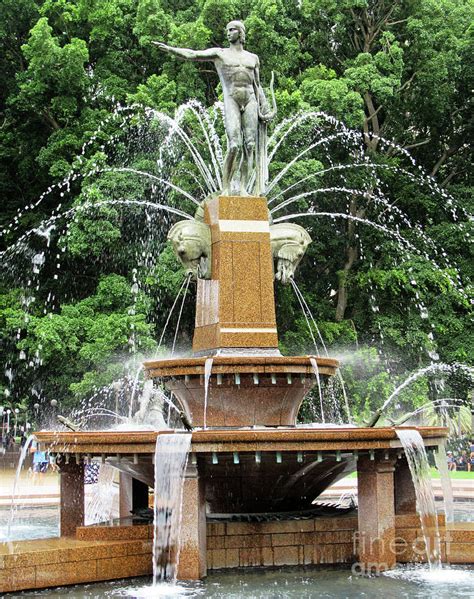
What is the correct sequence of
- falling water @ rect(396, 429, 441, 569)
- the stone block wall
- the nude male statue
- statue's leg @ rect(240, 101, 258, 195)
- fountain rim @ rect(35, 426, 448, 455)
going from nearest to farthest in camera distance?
fountain rim @ rect(35, 426, 448, 455) < falling water @ rect(396, 429, 441, 569) < the stone block wall < the nude male statue < statue's leg @ rect(240, 101, 258, 195)

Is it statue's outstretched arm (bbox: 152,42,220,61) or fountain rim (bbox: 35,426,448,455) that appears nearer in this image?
fountain rim (bbox: 35,426,448,455)

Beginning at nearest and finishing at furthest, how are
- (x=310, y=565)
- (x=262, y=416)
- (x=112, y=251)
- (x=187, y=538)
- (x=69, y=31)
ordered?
1. (x=187, y=538)
2. (x=310, y=565)
3. (x=262, y=416)
4. (x=112, y=251)
5. (x=69, y=31)

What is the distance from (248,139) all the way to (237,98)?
562 millimetres

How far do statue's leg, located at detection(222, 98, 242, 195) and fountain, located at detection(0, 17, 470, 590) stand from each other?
2cm

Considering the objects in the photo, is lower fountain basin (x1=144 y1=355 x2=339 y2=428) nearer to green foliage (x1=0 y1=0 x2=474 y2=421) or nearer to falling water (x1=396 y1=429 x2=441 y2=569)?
falling water (x1=396 y1=429 x2=441 y2=569)

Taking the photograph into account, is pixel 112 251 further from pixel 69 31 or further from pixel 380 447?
pixel 380 447

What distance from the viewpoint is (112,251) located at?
24.8 metres

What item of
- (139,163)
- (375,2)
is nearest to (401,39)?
(375,2)

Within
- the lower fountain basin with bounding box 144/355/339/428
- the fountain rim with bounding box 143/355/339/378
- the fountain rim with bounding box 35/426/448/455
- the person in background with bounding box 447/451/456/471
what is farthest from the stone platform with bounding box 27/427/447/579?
the person in background with bounding box 447/451/456/471

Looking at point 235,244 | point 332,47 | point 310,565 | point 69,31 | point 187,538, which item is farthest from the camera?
point 332,47

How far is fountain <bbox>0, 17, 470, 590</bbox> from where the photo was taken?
9672 millimetres

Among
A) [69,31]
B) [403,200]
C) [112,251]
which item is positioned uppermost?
[69,31]

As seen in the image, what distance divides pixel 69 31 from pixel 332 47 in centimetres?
778

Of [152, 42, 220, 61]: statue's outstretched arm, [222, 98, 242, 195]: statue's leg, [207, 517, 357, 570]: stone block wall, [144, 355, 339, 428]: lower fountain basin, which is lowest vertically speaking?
[207, 517, 357, 570]: stone block wall
